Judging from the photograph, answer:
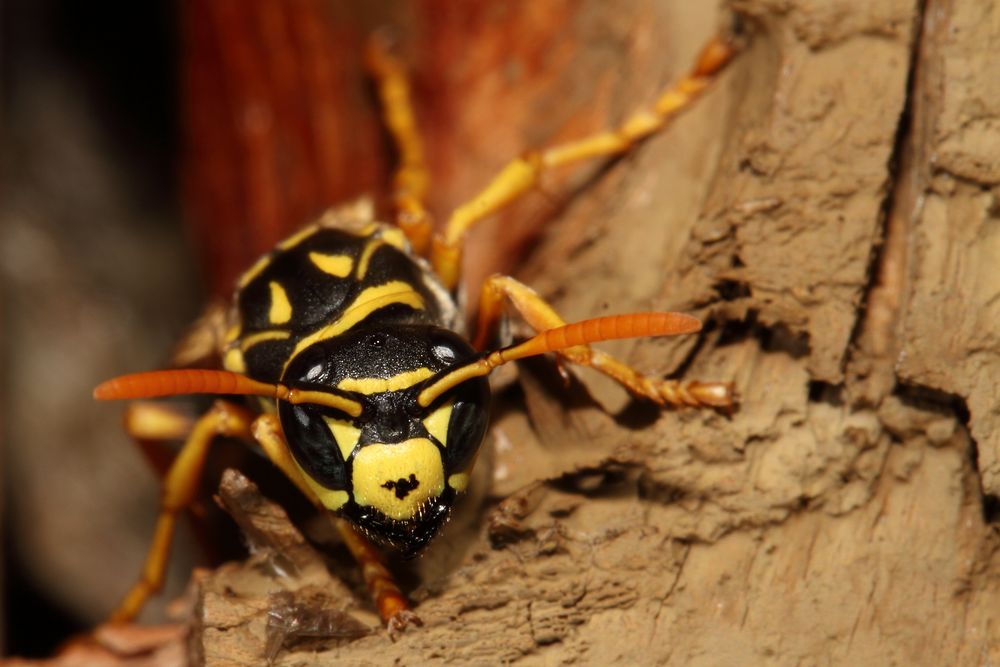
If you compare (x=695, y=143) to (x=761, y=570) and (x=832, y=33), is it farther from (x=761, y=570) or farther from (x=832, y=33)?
(x=761, y=570)

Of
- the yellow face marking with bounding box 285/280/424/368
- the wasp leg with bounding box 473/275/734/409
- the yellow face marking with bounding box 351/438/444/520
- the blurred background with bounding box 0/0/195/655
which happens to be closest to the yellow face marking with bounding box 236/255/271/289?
the yellow face marking with bounding box 285/280/424/368

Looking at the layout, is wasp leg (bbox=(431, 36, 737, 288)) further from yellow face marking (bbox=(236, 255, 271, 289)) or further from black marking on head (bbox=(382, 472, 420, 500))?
black marking on head (bbox=(382, 472, 420, 500))

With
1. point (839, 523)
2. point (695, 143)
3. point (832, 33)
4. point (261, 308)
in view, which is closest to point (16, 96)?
point (261, 308)

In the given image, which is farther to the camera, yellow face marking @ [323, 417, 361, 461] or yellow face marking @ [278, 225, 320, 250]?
yellow face marking @ [278, 225, 320, 250]

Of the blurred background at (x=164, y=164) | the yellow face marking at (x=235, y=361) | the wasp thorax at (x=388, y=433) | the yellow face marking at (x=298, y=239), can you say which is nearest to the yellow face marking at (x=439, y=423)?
the wasp thorax at (x=388, y=433)

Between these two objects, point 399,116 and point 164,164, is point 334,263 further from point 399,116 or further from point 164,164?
point 164,164

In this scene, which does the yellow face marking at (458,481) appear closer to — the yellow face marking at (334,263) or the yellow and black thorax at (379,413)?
the yellow and black thorax at (379,413)
